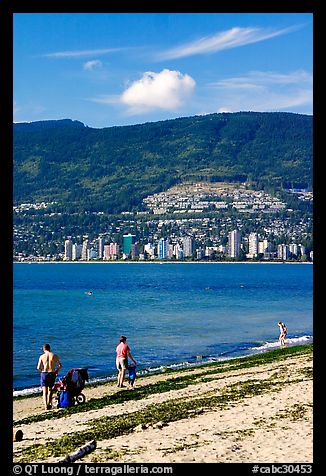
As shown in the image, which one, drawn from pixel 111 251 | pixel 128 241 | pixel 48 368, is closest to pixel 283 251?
pixel 128 241

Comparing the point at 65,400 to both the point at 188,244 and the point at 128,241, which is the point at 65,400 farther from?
the point at 188,244

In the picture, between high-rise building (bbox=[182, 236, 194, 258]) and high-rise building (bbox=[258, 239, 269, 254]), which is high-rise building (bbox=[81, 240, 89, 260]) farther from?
high-rise building (bbox=[258, 239, 269, 254])

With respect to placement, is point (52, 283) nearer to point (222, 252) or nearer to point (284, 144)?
point (222, 252)

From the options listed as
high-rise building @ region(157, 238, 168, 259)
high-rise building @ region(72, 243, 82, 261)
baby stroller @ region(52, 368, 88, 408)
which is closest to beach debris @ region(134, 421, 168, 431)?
baby stroller @ region(52, 368, 88, 408)

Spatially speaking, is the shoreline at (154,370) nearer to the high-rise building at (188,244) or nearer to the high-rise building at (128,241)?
the high-rise building at (188,244)

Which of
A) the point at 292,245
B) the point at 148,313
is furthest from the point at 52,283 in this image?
the point at 148,313
